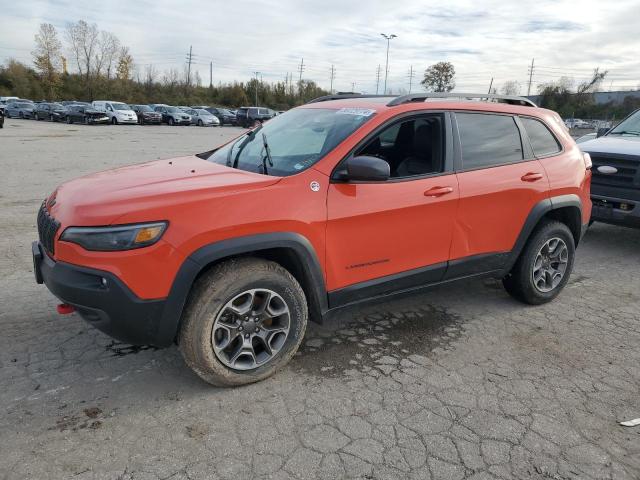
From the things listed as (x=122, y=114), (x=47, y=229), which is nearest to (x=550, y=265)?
(x=47, y=229)

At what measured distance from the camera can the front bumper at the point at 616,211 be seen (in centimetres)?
586

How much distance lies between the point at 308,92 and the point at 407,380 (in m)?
82.6

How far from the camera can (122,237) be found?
2549 mm

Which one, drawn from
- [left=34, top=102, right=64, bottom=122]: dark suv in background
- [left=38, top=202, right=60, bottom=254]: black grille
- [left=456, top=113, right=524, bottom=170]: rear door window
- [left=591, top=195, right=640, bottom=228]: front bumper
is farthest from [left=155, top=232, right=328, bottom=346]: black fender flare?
A: [left=34, top=102, right=64, bottom=122]: dark suv in background

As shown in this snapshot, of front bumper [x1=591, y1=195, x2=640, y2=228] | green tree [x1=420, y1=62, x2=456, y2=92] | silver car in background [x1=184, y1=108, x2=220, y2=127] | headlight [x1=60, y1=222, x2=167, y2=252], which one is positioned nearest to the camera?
headlight [x1=60, y1=222, x2=167, y2=252]

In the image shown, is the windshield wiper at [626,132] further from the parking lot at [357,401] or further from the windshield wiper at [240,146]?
the windshield wiper at [240,146]

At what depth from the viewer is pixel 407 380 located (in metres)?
3.15

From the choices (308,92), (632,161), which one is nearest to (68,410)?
(632,161)

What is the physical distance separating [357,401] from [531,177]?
2.36 metres

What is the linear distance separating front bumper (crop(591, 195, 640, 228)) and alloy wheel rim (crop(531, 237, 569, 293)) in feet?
6.85

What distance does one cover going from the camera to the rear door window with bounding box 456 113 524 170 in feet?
12.2

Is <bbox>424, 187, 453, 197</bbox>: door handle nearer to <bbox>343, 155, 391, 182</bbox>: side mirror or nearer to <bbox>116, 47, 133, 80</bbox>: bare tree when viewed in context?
<bbox>343, 155, 391, 182</bbox>: side mirror

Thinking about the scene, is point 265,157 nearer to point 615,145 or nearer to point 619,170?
point 619,170

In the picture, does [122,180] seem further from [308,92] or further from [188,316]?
[308,92]
